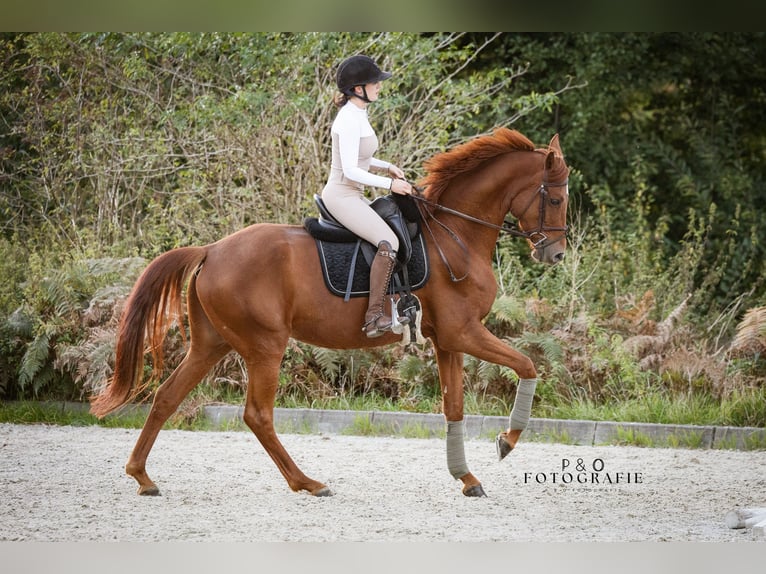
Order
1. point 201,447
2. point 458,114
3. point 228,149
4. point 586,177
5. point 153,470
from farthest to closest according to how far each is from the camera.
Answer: point 586,177, point 458,114, point 228,149, point 201,447, point 153,470

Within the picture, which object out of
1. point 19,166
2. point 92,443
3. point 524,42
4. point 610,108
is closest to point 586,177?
point 610,108

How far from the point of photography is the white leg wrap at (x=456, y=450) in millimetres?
6844

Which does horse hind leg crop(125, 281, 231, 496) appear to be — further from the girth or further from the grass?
the grass

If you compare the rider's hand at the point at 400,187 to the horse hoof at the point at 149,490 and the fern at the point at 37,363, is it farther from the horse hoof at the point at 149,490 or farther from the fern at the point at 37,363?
the fern at the point at 37,363

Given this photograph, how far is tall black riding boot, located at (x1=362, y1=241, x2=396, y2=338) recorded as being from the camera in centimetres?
658

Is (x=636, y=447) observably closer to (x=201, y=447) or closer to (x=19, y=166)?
(x=201, y=447)

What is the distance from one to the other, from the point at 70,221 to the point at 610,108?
7.60 meters

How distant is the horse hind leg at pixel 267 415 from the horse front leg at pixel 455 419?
92 centimetres

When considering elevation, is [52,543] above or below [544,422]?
below

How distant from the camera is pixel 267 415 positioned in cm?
667

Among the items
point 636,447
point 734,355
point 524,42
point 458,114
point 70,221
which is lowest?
point 636,447

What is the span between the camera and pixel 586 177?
15062mm

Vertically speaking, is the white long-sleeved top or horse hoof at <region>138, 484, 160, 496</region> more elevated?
the white long-sleeved top

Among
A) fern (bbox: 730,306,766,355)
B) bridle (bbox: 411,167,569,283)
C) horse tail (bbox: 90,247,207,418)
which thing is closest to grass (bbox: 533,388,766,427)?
fern (bbox: 730,306,766,355)
